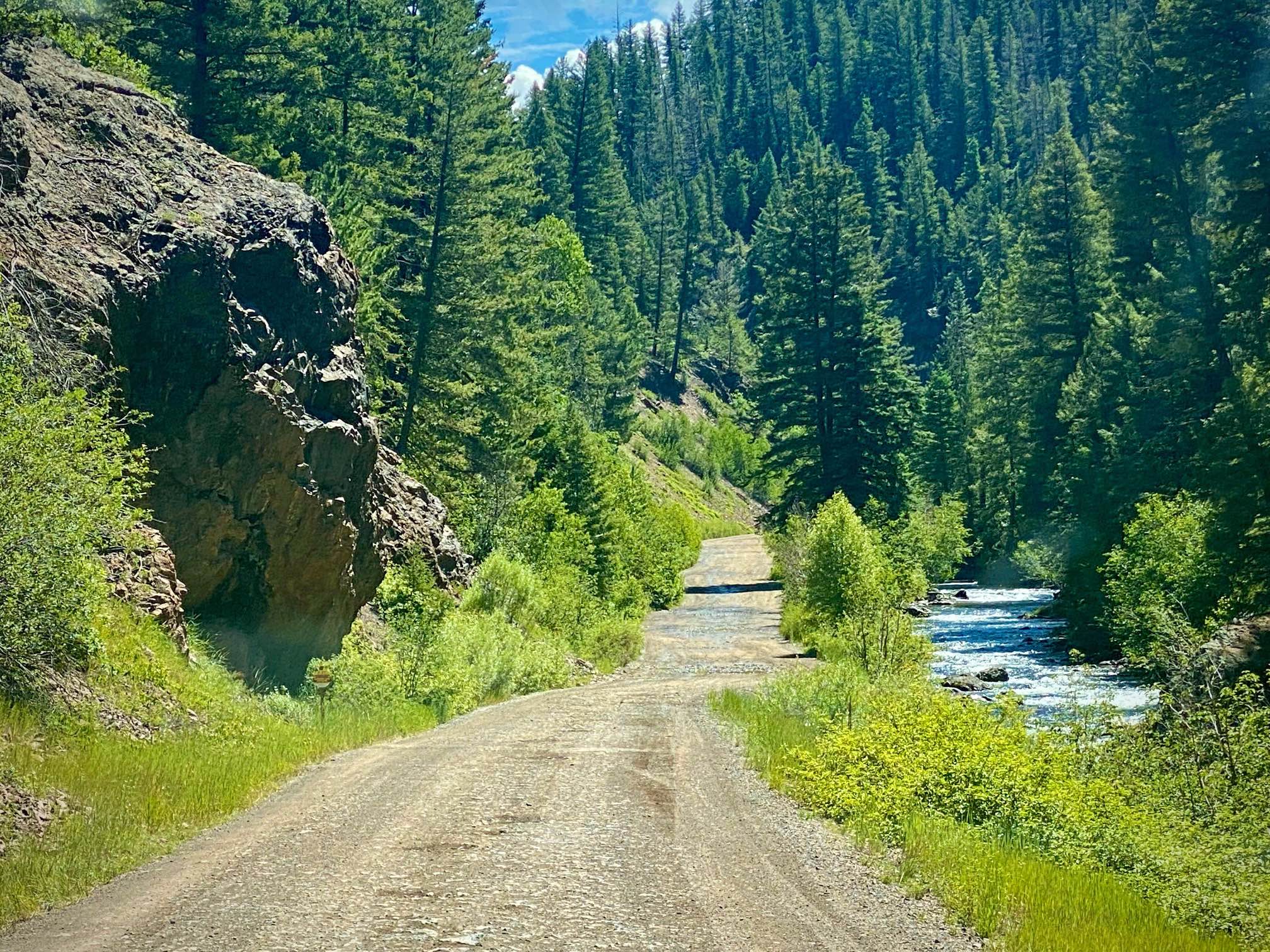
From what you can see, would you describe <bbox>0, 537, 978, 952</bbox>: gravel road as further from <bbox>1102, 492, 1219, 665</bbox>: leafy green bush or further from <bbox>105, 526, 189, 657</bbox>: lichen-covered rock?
<bbox>1102, 492, 1219, 665</bbox>: leafy green bush

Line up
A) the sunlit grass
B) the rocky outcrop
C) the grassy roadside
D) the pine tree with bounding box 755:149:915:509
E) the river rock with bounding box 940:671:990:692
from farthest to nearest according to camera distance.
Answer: the pine tree with bounding box 755:149:915:509, the river rock with bounding box 940:671:990:692, the rocky outcrop, the grassy roadside, the sunlit grass

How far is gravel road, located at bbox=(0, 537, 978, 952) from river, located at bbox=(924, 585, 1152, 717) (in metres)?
8.25

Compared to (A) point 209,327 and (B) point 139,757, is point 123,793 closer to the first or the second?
(B) point 139,757

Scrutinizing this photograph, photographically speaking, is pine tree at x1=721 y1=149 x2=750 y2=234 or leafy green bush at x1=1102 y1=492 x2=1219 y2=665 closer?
leafy green bush at x1=1102 y1=492 x2=1219 y2=665

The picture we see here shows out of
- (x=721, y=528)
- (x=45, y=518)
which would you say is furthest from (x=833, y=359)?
(x=45, y=518)

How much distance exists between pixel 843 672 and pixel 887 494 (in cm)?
3443

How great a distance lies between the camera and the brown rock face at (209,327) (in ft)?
51.1

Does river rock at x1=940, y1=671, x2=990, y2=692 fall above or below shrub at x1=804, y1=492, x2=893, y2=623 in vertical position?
below

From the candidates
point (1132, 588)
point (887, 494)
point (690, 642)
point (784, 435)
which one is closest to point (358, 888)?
point (1132, 588)

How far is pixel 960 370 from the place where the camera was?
306 ft

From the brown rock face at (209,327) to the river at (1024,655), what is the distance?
1324cm

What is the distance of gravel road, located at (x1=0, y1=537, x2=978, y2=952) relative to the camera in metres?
7.59

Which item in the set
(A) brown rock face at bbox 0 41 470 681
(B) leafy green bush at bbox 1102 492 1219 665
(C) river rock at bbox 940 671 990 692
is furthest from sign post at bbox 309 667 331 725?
(B) leafy green bush at bbox 1102 492 1219 665

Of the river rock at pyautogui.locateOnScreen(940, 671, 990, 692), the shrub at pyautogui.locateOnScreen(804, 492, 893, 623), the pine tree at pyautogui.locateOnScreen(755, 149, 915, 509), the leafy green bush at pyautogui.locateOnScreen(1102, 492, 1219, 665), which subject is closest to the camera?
the leafy green bush at pyautogui.locateOnScreen(1102, 492, 1219, 665)
